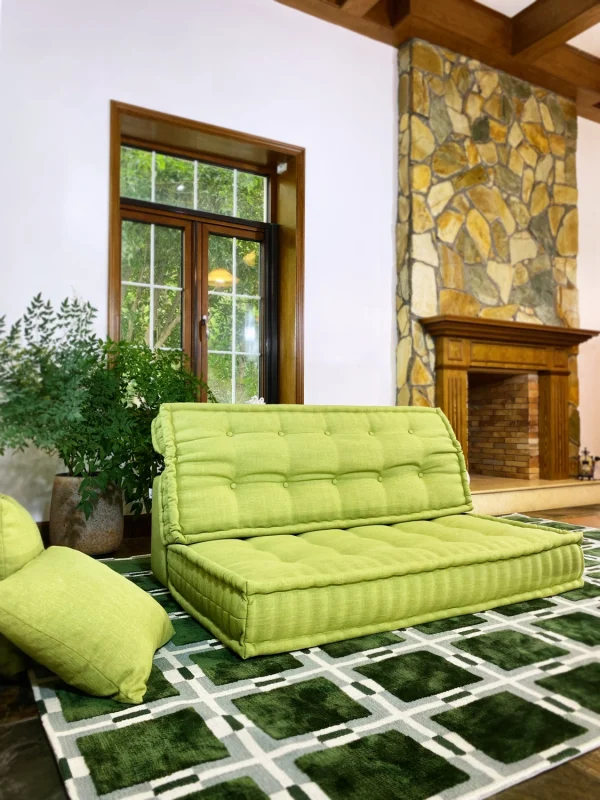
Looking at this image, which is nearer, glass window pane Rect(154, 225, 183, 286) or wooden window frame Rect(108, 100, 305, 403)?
wooden window frame Rect(108, 100, 305, 403)

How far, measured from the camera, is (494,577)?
2275 mm

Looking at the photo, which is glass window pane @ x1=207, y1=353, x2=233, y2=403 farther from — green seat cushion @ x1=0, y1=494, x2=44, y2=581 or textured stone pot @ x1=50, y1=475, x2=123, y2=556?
green seat cushion @ x1=0, y1=494, x2=44, y2=581

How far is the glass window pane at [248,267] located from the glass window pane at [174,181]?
482 mm

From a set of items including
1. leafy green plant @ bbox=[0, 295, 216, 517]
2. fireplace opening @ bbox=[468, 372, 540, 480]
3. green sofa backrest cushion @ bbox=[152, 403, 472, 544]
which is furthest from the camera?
fireplace opening @ bbox=[468, 372, 540, 480]

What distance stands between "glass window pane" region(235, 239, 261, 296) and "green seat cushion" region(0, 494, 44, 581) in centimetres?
308

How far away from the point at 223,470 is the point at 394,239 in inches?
119

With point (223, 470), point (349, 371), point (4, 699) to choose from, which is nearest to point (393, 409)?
point (223, 470)

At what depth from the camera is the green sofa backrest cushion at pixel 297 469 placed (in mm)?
2385

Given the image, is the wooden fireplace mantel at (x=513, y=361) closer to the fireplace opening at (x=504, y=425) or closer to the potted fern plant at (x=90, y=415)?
the fireplace opening at (x=504, y=425)

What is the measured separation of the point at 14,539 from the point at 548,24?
512 centimetres

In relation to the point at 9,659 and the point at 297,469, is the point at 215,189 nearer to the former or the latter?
the point at 297,469

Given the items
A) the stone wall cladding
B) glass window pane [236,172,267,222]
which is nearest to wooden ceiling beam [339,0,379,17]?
the stone wall cladding

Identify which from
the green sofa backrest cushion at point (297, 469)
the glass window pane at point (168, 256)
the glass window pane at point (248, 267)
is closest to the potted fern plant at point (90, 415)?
the green sofa backrest cushion at point (297, 469)

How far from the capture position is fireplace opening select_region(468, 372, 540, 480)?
5500 millimetres
